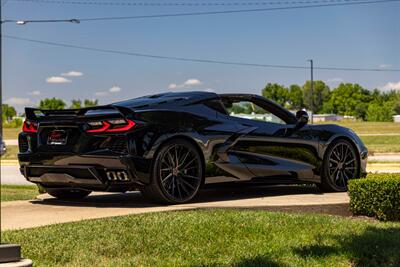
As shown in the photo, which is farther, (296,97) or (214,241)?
(296,97)

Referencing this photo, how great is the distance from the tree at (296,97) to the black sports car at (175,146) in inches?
180

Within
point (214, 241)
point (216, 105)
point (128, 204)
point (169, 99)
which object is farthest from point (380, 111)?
point (214, 241)

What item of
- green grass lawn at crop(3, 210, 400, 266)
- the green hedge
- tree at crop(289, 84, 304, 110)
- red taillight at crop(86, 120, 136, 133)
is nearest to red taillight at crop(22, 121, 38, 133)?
red taillight at crop(86, 120, 136, 133)

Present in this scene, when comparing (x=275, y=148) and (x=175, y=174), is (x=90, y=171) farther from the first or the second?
(x=275, y=148)

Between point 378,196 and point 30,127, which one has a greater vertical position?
point 30,127

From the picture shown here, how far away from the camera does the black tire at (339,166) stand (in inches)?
322

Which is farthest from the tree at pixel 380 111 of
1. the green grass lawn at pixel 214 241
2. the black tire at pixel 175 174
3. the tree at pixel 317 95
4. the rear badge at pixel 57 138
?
the rear badge at pixel 57 138

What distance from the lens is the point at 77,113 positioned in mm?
6879

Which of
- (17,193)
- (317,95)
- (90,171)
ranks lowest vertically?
(17,193)

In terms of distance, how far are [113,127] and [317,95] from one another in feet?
25.4

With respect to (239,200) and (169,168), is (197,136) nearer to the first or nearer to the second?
(169,168)

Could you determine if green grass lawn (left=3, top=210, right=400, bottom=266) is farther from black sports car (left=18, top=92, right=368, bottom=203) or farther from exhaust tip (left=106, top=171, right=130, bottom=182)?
black sports car (left=18, top=92, right=368, bottom=203)

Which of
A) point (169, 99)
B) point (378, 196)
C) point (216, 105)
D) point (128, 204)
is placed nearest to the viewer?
point (378, 196)

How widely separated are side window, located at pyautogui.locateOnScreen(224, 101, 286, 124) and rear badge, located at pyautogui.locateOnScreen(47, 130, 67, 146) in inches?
80.0
